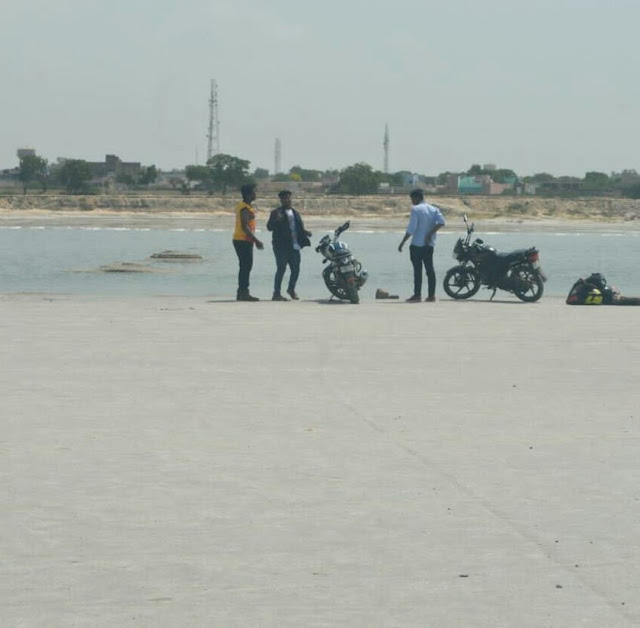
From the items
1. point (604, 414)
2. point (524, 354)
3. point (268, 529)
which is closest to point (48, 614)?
point (268, 529)

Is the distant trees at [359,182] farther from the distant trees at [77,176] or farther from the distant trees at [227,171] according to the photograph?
the distant trees at [77,176]

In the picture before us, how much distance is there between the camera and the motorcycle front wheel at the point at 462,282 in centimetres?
2156

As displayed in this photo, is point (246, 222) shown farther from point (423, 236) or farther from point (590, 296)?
point (590, 296)

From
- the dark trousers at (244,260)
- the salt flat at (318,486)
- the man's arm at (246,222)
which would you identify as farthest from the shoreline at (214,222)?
the salt flat at (318,486)

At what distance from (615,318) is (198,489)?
1167 centimetres

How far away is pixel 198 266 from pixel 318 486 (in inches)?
1268

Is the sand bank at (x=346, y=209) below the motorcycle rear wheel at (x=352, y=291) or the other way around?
below

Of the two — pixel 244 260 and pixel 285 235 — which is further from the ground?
pixel 285 235

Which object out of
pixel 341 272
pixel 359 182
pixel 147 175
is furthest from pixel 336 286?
pixel 147 175

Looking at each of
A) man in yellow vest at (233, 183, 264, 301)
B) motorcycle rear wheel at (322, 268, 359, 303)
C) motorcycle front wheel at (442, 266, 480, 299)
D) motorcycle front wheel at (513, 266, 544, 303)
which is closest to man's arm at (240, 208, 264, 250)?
man in yellow vest at (233, 183, 264, 301)

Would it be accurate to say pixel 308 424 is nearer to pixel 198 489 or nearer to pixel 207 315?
pixel 198 489

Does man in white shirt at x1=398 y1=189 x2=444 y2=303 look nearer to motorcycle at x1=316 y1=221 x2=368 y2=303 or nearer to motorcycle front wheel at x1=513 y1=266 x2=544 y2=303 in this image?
motorcycle at x1=316 y1=221 x2=368 y2=303

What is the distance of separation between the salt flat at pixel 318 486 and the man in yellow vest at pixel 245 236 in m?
6.77

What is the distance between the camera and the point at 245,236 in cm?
2020
